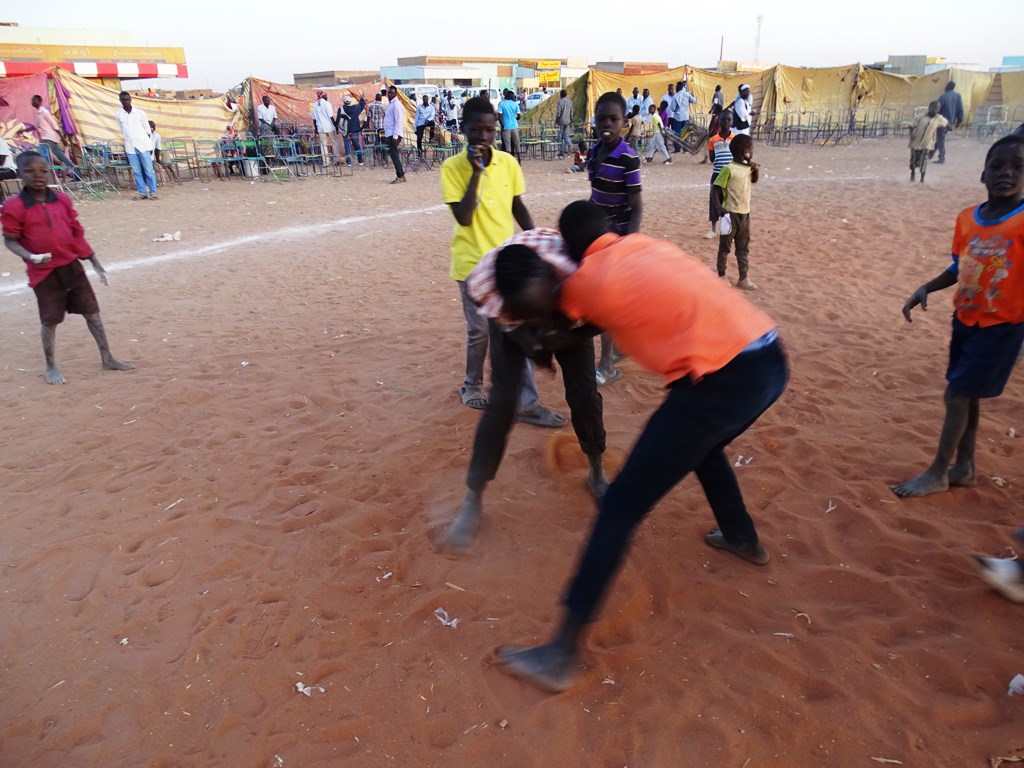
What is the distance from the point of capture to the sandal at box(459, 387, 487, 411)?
4453 mm

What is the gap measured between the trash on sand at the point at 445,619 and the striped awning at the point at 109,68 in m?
26.4

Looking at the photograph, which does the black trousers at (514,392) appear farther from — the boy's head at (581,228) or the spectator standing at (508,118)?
the spectator standing at (508,118)

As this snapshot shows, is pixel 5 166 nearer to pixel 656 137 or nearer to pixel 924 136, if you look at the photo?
pixel 656 137

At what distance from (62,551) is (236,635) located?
46.4 inches

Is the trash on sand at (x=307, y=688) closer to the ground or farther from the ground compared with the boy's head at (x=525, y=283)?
closer to the ground

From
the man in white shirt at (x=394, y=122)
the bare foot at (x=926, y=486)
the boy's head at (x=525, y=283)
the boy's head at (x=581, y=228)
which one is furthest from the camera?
the man in white shirt at (x=394, y=122)

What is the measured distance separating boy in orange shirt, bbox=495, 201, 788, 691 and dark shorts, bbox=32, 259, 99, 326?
14.2ft

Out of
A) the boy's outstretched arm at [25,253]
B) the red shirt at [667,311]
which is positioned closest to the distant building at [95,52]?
the boy's outstretched arm at [25,253]

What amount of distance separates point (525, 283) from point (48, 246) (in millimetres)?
4404

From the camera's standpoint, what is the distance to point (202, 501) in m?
3.51

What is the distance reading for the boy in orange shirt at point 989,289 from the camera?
2.75 metres

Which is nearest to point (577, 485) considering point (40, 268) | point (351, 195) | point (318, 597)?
point (318, 597)

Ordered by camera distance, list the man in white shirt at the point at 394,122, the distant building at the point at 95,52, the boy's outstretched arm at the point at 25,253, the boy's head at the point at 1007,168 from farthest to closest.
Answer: the distant building at the point at 95,52
the man in white shirt at the point at 394,122
the boy's outstretched arm at the point at 25,253
the boy's head at the point at 1007,168

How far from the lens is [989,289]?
9.25 ft
